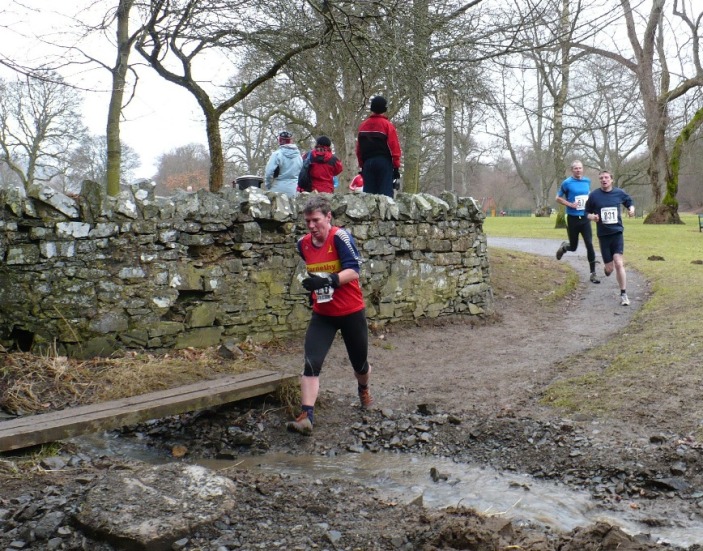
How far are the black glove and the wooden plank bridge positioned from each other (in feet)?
4.26

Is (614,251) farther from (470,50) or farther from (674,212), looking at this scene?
(674,212)

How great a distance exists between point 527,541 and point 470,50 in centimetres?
948

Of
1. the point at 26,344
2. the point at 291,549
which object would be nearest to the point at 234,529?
the point at 291,549

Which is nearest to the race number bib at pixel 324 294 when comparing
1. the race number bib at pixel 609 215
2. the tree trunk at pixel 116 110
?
the tree trunk at pixel 116 110

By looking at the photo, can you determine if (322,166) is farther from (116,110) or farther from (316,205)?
(316,205)

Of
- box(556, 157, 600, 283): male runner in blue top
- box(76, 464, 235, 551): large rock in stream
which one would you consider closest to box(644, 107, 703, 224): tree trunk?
box(556, 157, 600, 283): male runner in blue top

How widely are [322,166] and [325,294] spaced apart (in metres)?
5.18

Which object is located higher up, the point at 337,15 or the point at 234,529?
the point at 337,15

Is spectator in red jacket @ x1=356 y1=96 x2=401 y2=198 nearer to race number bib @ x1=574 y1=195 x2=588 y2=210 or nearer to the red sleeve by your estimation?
the red sleeve

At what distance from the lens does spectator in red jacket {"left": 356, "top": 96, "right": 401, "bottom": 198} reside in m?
10.0

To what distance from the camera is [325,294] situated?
5984 millimetres

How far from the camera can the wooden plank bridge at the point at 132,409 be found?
5.21 meters

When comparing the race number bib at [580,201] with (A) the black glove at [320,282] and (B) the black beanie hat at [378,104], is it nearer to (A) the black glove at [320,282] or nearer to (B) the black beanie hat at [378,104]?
(B) the black beanie hat at [378,104]

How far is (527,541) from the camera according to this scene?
3.65 metres
